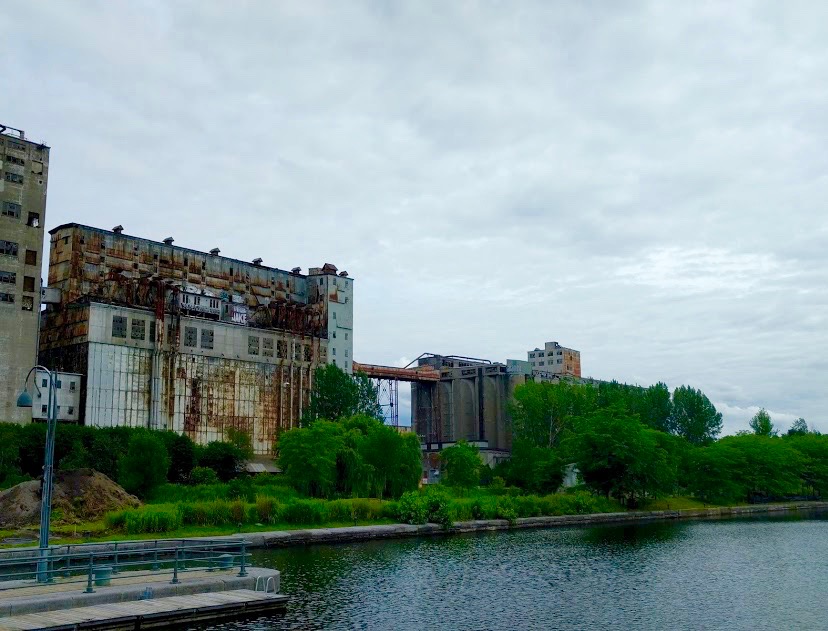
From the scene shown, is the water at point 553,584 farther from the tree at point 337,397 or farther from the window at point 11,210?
the window at point 11,210

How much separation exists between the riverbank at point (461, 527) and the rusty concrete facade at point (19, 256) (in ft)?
166

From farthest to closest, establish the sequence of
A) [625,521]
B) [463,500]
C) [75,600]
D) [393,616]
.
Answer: [625,521] → [463,500] → [393,616] → [75,600]

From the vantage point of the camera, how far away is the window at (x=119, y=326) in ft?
325

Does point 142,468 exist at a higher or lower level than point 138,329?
lower

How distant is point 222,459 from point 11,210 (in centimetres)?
3887

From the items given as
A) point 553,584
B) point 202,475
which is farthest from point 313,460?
point 553,584

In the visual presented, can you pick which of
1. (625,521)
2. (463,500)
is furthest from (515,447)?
(463,500)

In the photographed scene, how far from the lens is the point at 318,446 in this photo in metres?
75.8

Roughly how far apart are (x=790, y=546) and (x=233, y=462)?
6268cm

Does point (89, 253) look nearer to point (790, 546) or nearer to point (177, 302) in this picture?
point (177, 302)

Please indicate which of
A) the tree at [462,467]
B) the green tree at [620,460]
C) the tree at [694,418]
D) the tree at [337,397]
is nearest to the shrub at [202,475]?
the tree at [337,397]

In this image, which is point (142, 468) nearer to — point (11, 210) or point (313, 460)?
point (313, 460)

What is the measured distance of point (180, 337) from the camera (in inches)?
4151

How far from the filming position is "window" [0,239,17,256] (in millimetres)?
93250
